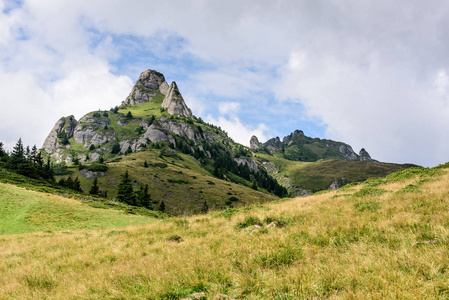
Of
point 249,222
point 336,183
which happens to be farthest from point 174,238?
point 336,183

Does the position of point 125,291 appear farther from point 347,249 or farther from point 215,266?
point 347,249

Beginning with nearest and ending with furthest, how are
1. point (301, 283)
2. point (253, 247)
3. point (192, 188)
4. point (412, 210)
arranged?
point (301, 283) < point (253, 247) < point (412, 210) < point (192, 188)

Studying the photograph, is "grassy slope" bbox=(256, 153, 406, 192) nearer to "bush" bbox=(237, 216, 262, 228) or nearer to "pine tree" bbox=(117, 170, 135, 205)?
"pine tree" bbox=(117, 170, 135, 205)

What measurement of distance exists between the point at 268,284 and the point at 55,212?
111ft

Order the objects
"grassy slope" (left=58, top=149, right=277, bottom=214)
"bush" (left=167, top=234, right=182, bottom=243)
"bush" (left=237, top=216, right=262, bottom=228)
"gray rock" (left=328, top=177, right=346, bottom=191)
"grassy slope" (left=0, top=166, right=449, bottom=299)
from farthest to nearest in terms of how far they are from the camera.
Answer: "gray rock" (left=328, top=177, right=346, bottom=191) < "grassy slope" (left=58, top=149, right=277, bottom=214) < "bush" (left=237, top=216, right=262, bottom=228) < "bush" (left=167, top=234, right=182, bottom=243) < "grassy slope" (left=0, top=166, right=449, bottom=299)

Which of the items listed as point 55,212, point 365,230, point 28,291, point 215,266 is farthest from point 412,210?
point 55,212

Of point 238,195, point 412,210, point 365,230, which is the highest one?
point 412,210

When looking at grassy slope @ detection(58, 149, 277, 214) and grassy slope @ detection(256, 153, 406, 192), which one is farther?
grassy slope @ detection(256, 153, 406, 192)

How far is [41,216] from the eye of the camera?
81.4 ft

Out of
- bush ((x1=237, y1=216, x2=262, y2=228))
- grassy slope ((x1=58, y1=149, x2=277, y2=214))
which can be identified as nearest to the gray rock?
grassy slope ((x1=58, y1=149, x2=277, y2=214))

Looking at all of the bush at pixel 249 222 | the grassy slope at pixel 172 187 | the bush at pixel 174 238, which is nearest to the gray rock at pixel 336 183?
the grassy slope at pixel 172 187

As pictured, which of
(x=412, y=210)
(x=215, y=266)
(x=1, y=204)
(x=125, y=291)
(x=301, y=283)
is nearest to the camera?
(x=301, y=283)

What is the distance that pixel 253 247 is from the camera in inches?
239

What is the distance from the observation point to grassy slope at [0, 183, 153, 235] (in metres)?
21.9
